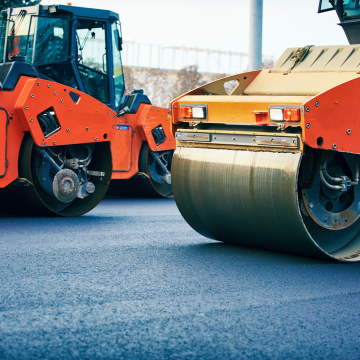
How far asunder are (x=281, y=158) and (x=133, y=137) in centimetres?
570

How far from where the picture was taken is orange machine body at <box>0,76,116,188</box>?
6.88m

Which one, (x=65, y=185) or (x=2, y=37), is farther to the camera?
(x=2, y=37)

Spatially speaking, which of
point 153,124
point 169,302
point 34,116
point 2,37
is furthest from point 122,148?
point 169,302

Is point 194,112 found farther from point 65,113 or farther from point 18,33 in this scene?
point 18,33

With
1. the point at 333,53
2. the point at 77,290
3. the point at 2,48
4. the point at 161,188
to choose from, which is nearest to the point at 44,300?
the point at 77,290

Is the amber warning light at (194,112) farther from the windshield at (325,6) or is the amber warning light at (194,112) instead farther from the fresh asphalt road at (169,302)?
the windshield at (325,6)

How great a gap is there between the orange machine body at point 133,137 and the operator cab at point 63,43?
0.47 metres

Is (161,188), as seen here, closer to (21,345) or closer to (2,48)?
(2,48)

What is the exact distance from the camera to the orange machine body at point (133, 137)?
9.69m

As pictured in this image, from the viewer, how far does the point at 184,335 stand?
3023 mm

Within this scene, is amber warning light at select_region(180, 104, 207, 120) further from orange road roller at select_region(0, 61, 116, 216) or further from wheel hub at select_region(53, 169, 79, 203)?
wheel hub at select_region(53, 169, 79, 203)

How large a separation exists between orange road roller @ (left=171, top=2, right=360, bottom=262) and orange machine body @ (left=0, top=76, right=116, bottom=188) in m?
2.27

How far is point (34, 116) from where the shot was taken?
6.98 metres

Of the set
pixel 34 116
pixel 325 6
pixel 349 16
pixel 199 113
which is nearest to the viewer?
pixel 199 113
